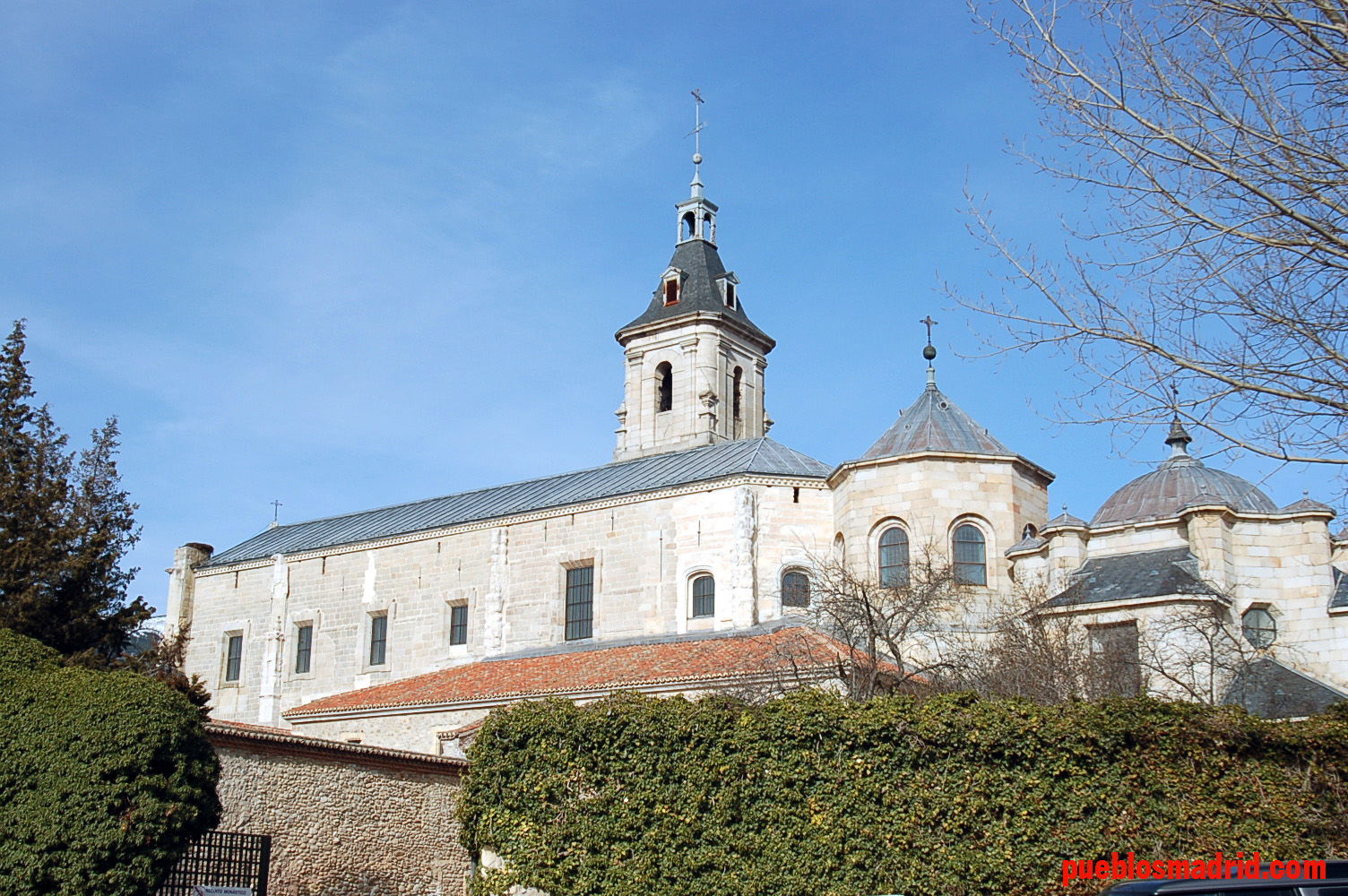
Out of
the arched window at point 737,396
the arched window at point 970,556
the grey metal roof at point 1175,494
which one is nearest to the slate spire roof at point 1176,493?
the grey metal roof at point 1175,494

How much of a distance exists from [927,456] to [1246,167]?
63.3 feet

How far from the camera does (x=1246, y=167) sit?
408 inches

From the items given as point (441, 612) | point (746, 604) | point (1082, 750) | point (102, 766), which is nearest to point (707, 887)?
point (1082, 750)

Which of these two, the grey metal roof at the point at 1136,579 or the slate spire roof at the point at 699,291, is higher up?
the slate spire roof at the point at 699,291

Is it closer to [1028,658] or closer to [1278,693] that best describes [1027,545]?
[1028,658]

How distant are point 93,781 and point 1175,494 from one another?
21.9 m

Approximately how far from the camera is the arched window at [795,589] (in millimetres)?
31172

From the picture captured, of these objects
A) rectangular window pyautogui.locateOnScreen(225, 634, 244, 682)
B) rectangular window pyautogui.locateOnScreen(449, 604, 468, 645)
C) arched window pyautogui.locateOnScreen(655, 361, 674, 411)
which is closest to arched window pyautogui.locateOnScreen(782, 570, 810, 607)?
rectangular window pyautogui.locateOnScreen(449, 604, 468, 645)

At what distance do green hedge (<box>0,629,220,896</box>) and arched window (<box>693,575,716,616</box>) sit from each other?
17.5 m

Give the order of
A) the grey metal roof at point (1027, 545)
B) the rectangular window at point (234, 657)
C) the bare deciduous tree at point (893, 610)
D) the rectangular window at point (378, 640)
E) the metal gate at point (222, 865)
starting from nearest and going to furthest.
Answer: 1. the metal gate at point (222, 865)
2. the bare deciduous tree at point (893, 610)
3. the grey metal roof at point (1027, 545)
4. the rectangular window at point (378, 640)
5. the rectangular window at point (234, 657)

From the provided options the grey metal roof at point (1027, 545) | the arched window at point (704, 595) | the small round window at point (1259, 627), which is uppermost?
the grey metal roof at point (1027, 545)

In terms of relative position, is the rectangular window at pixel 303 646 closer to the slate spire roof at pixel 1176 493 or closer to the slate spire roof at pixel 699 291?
the slate spire roof at pixel 699 291

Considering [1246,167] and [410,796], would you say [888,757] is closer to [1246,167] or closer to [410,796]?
[1246,167]

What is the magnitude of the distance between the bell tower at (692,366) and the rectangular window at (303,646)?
1217 cm
